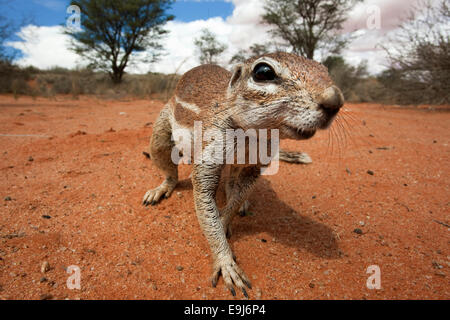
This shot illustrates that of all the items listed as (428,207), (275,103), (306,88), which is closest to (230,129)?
(275,103)

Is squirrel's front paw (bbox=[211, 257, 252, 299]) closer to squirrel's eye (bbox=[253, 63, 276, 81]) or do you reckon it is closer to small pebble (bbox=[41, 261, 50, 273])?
small pebble (bbox=[41, 261, 50, 273])

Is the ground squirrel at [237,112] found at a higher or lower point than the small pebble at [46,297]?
higher

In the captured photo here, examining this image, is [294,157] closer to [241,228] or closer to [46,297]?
[241,228]

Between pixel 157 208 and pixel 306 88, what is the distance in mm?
2084

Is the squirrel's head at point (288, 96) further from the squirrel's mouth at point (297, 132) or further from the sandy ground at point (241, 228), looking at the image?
the sandy ground at point (241, 228)

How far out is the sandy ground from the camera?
1.73 meters

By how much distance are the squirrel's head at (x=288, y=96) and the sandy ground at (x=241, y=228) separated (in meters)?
0.62

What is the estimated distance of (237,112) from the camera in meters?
1.73

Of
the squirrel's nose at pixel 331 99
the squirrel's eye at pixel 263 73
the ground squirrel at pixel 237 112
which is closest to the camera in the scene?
the squirrel's nose at pixel 331 99

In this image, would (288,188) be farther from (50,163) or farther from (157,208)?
(50,163)

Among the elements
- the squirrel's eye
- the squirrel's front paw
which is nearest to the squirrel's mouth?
the squirrel's eye

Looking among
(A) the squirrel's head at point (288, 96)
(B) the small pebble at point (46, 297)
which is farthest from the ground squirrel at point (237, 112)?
(B) the small pebble at point (46, 297)

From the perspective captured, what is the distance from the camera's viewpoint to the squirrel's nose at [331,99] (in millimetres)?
1305

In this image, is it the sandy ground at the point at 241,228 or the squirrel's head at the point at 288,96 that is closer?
the squirrel's head at the point at 288,96
